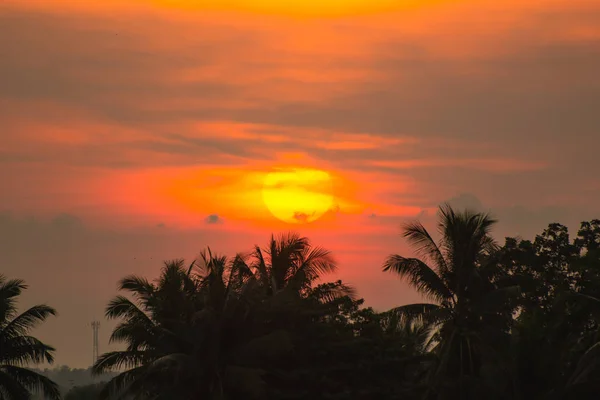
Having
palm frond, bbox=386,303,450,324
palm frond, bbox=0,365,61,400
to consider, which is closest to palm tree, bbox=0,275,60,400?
palm frond, bbox=0,365,61,400

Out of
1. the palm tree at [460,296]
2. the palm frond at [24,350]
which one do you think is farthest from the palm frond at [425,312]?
the palm frond at [24,350]

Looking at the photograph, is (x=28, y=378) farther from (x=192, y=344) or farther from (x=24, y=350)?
(x=192, y=344)

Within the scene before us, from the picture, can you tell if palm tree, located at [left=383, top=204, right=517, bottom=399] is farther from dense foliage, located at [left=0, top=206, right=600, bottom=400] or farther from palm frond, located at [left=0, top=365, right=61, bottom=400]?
palm frond, located at [left=0, top=365, right=61, bottom=400]

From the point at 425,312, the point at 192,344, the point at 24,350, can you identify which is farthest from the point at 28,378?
the point at 425,312

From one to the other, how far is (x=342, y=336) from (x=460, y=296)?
5577 mm

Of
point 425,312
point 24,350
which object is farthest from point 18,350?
point 425,312

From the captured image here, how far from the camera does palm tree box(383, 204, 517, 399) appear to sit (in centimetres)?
4775

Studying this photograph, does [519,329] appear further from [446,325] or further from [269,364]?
[269,364]

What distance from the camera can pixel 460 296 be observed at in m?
48.2

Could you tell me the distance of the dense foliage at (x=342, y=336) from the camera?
4278 cm

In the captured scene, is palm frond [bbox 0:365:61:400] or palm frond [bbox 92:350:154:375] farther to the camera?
palm frond [bbox 0:365:61:400]

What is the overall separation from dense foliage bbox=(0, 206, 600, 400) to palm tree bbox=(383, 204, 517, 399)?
0.05 meters

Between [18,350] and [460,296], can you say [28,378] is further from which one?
[460,296]

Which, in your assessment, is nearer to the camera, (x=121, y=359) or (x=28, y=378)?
(x=121, y=359)
